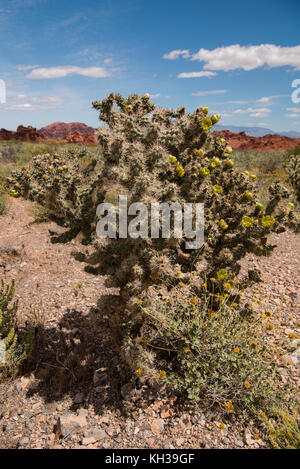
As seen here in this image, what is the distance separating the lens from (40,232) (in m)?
6.12

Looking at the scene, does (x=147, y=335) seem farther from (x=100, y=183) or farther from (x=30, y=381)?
(x=100, y=183)

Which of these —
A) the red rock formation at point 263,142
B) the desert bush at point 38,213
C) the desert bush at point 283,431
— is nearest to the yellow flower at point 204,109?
the desert bush at point 283,431

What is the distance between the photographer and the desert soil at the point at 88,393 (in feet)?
7.75

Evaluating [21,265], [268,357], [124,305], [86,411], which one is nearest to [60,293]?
[21,265]

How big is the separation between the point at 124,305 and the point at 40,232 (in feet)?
12.8

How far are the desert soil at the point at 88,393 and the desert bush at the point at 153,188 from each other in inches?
26.2

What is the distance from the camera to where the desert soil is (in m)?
2.36

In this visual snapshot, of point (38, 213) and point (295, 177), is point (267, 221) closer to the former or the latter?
point (38, 213)

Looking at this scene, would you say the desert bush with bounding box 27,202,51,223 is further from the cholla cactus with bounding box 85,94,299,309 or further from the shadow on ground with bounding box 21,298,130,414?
the cholla cactus with bounding box 85,94,299,309

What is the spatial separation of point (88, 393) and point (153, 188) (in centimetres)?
211

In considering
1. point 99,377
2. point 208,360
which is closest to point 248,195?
point 208,360

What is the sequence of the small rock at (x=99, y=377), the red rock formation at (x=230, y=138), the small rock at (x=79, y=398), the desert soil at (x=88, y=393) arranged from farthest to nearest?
1. the red rock formation at (x=230, y=138)
2. the small rock at (x=99, y=377)
3. the small rock at (x=79, y=398)
4. the desert soil at (x=88, y=393)

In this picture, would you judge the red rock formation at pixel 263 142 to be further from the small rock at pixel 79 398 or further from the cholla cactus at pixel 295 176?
the small rock at pixel 79 398

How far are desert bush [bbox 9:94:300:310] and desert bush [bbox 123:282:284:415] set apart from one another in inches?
15.2
